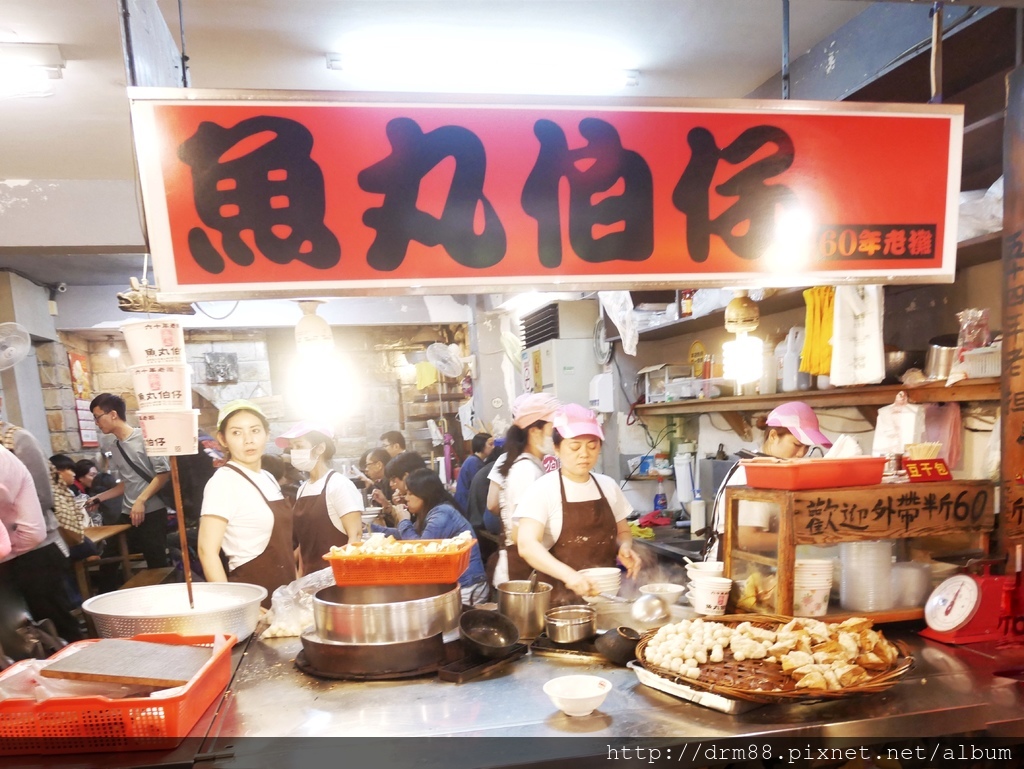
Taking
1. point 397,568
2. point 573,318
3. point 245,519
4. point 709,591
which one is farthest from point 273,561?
→ point 573,318

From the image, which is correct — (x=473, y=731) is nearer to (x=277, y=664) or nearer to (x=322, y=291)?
(x=277, y=664)

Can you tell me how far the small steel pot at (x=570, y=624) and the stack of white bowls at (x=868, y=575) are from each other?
3.17 ft

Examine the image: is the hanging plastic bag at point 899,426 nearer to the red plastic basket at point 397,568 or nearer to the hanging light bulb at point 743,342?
the hanging light bulb at point 743,342

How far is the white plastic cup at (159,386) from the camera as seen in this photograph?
1.86 meters

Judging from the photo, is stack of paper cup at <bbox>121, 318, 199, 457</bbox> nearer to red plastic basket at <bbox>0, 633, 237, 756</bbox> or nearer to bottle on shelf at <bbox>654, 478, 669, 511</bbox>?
red plastic basket at <bbox>0, 633, 237, 756</bbox>

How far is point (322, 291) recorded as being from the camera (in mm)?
1703

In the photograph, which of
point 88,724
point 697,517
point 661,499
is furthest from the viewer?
point 661,499

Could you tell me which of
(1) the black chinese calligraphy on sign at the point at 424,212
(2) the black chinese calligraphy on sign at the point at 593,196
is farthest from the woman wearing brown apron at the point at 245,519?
(2) the black chinese calligraphy on sign at the point at 593,196

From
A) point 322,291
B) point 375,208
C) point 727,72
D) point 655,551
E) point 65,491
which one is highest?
point 727,72

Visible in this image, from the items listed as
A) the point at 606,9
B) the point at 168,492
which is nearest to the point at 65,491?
the point at 168,492

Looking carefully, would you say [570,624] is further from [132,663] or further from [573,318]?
[573,318]

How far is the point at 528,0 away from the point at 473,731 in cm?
289

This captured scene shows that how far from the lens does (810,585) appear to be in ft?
7.09

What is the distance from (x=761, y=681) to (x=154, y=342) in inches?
81.6
